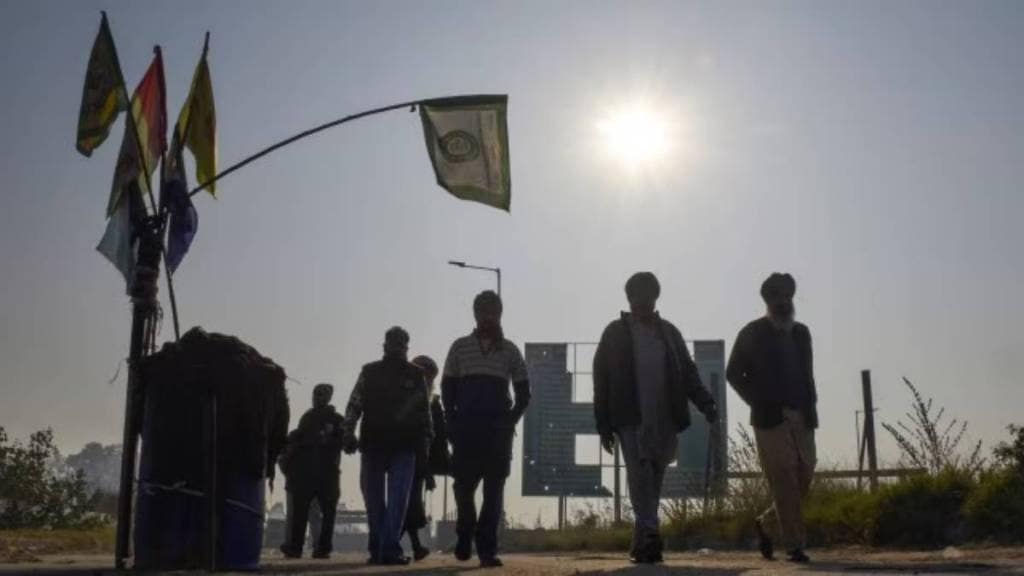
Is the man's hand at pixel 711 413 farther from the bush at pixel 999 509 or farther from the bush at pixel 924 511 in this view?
the bush at pixel 924 511

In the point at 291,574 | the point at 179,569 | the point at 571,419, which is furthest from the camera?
the point at 571,419

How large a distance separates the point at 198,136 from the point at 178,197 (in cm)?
234

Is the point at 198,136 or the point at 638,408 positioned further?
the point at 198,136

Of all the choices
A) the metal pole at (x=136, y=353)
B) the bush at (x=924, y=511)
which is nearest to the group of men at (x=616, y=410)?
the metal pole at (x=136, y=353)

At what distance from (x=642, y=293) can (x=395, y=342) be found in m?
1.97

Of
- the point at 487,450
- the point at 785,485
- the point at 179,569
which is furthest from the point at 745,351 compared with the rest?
the point at 179,569

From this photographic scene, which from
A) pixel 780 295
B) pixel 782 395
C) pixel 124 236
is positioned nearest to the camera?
pixel 782 395

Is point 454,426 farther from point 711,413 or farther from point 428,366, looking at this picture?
point 428,366

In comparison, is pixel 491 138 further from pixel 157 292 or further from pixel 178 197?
pixel 157 292

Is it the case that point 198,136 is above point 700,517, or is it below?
above

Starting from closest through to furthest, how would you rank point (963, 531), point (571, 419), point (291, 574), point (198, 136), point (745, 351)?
point (291, 574)
point (745, 351)
point (963, 531)
point (198, 136)
point (571, 419)

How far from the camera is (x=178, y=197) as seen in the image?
10477mm

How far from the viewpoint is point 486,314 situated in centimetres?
972

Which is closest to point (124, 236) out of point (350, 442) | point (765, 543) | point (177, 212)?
point (177, 212)
